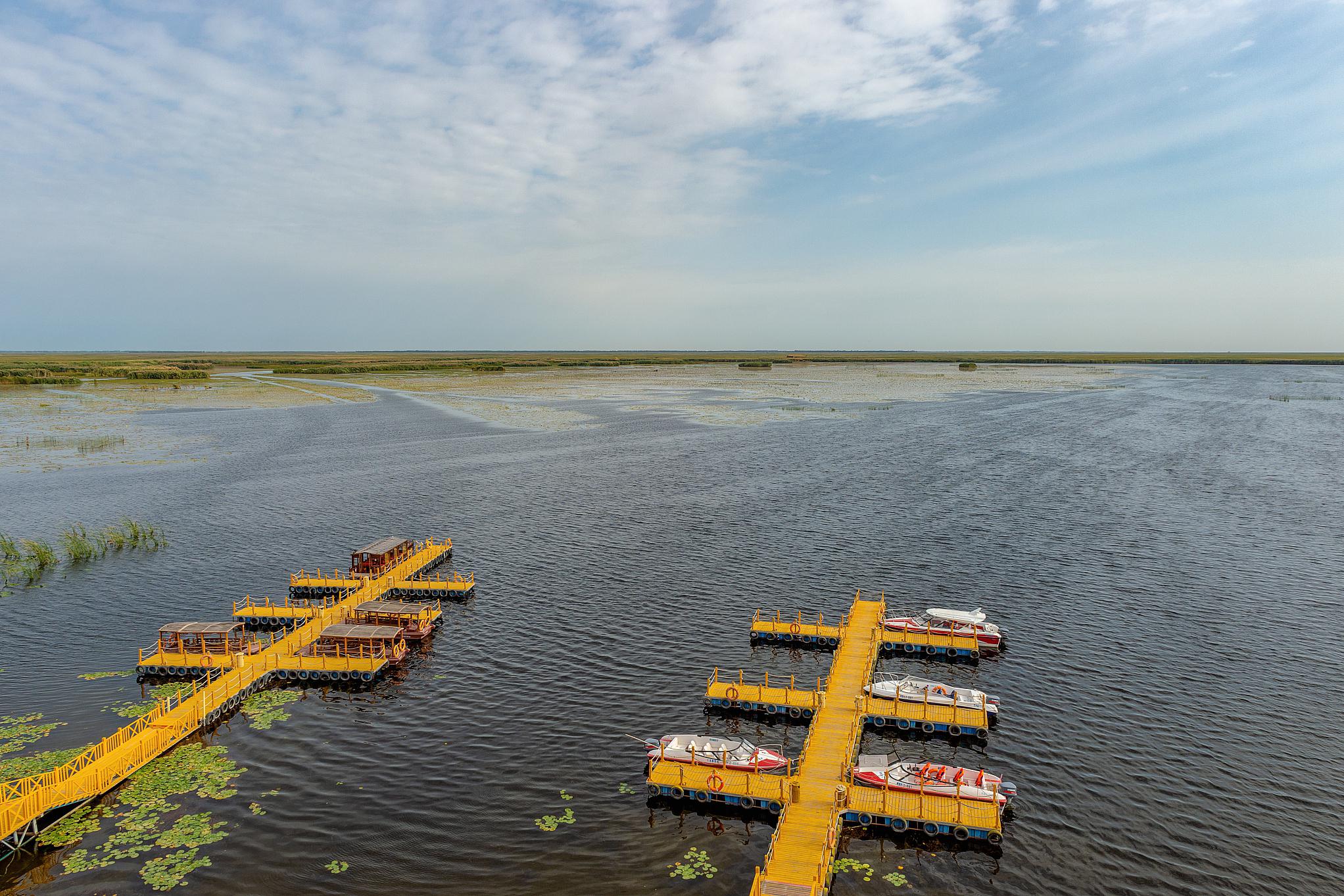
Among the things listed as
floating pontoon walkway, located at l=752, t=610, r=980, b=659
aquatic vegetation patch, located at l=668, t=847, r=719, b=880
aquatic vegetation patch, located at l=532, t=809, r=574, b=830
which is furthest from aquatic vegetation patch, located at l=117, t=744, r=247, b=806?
floating pontoon walkway, located at l=752, t=610, r=980, b=659

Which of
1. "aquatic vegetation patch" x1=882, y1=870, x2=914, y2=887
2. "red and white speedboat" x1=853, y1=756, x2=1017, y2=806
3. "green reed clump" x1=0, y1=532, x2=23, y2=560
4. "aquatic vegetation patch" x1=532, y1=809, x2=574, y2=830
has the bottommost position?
"aquatic vegetation patch" x1=882, y1=870, x2=914, y2=887

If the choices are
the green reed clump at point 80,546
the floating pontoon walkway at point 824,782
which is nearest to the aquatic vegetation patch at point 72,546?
the green reed clump at point 80,546

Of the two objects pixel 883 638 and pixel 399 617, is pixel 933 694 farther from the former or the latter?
pixel 399 617

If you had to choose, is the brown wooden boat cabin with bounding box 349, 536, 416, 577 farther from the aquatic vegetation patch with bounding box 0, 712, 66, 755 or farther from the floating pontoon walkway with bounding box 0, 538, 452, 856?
the aquatic vegetation patch with bounding box 0, 712, 66, 755

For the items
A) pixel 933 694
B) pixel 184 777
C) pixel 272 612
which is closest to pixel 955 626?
pixel 933 694

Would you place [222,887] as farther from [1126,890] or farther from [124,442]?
[124,442]

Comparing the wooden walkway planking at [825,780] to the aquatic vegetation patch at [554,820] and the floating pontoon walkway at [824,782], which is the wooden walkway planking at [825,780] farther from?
the aquatic vegetation patch at [554,820]

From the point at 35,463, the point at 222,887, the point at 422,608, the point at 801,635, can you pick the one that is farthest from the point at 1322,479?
the point at 35,463
